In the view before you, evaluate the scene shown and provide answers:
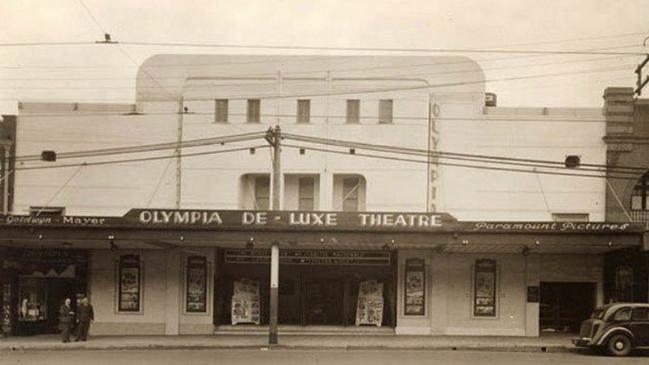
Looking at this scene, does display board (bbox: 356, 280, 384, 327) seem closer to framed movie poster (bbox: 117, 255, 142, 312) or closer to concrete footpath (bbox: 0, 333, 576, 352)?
concrete footpath (bbox: 0, 333, 576, 352)

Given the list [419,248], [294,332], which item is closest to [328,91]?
[419,248]

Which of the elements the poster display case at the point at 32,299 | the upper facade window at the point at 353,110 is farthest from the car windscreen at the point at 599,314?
the poster display case at the point at 32,299

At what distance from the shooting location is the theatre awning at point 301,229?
27.2 meters

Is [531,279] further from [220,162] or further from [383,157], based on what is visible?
[220,162]

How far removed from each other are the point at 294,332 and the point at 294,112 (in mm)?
8593

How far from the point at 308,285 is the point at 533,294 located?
8.32 meters

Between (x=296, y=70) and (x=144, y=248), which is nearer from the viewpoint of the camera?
(x=144, y=248)

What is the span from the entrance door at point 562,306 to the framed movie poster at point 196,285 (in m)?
12.7

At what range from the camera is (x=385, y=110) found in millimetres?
33469

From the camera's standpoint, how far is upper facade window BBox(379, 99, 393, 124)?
3338 cm

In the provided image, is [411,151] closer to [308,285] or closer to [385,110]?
[385,110]

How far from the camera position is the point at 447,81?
33.8 meters

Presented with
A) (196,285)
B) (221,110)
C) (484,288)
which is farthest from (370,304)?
(221,110)

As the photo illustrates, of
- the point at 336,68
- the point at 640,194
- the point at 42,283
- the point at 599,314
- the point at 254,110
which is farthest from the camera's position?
the point at 336,68
